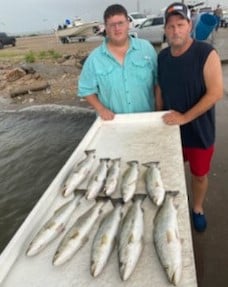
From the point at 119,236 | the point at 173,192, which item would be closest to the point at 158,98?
the point at 173,192

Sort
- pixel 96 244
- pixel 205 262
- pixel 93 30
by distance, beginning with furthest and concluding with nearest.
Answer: pixel 93 30 < pixel 205 262 < pixel 96 244

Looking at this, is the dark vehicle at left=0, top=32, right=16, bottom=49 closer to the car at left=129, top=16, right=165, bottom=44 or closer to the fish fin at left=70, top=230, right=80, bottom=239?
the car at left=129, top=16, right=165, bottom=44

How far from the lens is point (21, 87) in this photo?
14.2 m

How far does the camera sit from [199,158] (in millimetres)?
3439

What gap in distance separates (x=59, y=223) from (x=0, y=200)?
4228 mm

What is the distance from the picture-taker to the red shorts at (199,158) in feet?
11.2

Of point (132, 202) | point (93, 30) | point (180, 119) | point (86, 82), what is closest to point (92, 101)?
point (86, 82)

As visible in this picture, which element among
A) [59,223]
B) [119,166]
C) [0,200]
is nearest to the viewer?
[59,223]

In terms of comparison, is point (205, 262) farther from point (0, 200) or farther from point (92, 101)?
point (0, 200)

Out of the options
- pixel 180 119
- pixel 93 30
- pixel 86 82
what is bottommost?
pixel 93 30

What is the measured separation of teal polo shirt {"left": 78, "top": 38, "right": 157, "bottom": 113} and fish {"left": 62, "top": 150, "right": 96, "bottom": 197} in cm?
121

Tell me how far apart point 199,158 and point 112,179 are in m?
1.44

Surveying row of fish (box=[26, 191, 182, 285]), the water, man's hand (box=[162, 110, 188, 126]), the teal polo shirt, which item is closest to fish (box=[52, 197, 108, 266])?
row of fish (box=[26, 191, 182, 285])

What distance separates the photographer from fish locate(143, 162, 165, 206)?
6.69ft
